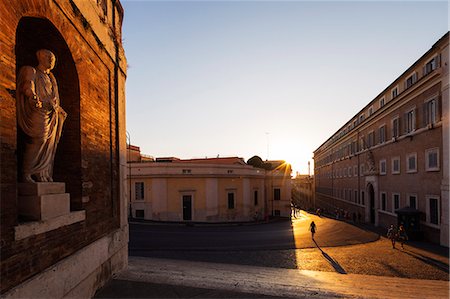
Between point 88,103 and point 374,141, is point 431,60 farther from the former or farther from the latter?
point 88,103

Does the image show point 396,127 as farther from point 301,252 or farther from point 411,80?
point 301,252

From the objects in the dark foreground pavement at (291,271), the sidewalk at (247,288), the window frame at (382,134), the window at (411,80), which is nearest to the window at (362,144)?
the window frame at (382,134)

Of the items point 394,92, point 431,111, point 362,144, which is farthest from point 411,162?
point 362,144

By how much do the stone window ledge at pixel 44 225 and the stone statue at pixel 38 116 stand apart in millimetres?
714

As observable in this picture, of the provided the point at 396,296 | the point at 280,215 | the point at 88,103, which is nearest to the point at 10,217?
the point at 88,103

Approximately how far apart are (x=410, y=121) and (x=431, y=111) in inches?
152

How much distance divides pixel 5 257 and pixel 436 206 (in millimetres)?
22552

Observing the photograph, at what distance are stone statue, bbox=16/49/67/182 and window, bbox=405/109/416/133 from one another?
970 inches

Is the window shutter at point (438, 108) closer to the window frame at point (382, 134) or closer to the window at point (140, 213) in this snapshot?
the window frame at point (382, 134)

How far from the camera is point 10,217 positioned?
4.23 meters

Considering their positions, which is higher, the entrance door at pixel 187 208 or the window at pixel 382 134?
the window at pixel 382 134

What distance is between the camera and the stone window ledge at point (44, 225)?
14.5 feet

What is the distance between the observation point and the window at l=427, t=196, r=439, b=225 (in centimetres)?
1948

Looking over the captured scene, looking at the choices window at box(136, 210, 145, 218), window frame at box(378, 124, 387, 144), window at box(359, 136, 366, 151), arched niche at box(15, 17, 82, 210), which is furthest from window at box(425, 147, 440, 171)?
window at box(136, 210, 145, 218)
